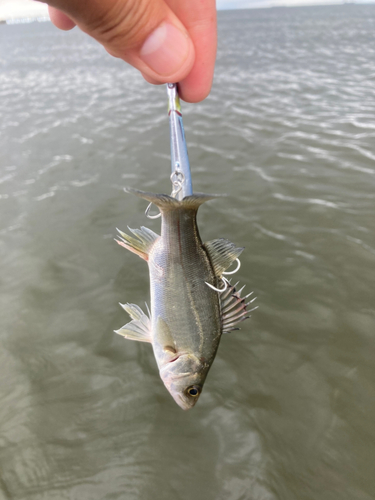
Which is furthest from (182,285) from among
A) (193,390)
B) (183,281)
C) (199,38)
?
(199,38)

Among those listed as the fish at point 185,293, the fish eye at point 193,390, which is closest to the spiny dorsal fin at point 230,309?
the fish at point 185,293

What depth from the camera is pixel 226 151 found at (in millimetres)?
8781

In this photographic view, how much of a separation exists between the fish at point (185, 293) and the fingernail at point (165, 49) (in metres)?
0.84

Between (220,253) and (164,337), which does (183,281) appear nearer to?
(220,253)

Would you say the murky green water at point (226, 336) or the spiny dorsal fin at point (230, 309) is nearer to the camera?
the spiny dorsal fin at point (230, 309)

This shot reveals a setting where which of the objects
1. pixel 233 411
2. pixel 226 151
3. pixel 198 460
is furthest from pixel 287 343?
pixel 226 151

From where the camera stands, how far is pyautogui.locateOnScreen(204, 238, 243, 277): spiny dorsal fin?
2139mm

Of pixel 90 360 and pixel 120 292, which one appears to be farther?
pixel 120 292

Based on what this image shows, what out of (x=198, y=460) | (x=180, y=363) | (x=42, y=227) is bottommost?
(x=198, y=460)

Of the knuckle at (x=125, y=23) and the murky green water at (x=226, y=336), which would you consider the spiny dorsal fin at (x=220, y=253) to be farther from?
the murky green water at (x=226, y=336)

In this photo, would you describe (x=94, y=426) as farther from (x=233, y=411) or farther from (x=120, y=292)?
(x=120, y=292)

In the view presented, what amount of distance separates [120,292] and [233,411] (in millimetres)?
2486

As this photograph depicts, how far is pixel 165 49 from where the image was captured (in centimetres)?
189

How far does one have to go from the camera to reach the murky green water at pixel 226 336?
3359 millimetres
